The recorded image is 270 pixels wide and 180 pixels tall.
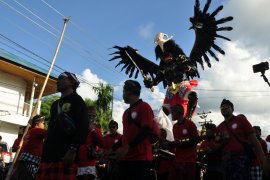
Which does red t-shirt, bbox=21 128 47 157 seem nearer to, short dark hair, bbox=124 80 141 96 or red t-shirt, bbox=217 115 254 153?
short dark hair, bbox=124 80 141 96

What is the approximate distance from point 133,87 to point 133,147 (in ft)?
2.85

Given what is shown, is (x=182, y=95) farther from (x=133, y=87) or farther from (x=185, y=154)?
(x=133, y=87)

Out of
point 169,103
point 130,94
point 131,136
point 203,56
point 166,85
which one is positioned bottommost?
point 131,136

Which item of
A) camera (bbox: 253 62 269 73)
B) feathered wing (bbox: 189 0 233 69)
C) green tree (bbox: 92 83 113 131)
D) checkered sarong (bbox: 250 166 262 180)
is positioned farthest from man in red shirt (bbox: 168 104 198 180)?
green tree (bbox: 92 83 113 131)

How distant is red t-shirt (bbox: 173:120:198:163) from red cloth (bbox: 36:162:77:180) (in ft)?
7.47

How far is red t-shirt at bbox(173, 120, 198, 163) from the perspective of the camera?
573cm

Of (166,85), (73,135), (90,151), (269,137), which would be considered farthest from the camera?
(166,85)

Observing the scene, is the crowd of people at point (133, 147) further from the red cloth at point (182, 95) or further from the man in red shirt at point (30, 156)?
the red cloth at point (182, 95)

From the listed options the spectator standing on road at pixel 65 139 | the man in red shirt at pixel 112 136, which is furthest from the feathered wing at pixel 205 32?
the spectator standing on road at pixel 65 139

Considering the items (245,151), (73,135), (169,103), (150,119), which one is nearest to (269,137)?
(245,151)

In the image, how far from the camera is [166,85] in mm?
9031

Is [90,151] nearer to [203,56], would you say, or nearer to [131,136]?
[131,136]

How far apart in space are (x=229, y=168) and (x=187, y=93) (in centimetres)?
314

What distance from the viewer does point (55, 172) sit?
396 cm
